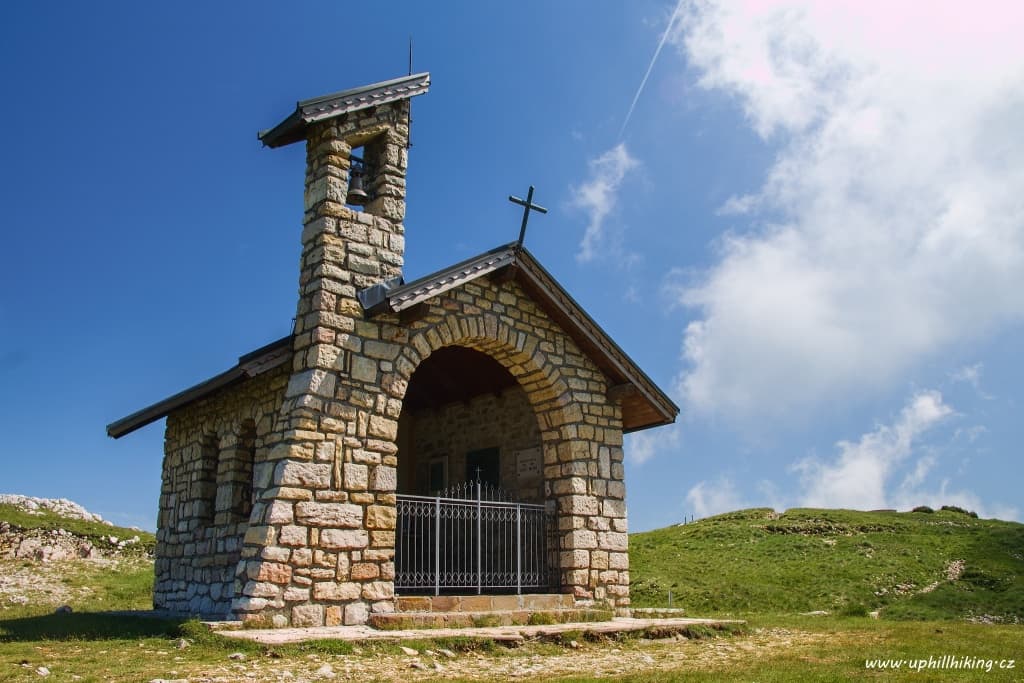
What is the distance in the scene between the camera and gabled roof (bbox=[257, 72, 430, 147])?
10.4 m

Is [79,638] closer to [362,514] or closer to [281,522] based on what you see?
[281,522]

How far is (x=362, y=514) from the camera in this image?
973cm

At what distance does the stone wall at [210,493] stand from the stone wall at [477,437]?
411 cm

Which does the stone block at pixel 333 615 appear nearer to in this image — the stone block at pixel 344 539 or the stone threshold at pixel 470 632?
the stone threshold at pixel 470 632

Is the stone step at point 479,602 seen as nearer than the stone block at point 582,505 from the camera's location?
Yes

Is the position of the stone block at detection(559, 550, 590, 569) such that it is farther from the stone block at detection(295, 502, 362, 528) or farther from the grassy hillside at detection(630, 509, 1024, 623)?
the grassy hillside at detection(630, 509, 1024, 623)

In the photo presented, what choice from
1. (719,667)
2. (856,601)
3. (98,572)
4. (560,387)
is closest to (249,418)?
(560,387)

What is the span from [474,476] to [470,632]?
5.56 metres

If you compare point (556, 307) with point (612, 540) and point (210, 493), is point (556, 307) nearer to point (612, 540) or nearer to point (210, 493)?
point (612, 540)

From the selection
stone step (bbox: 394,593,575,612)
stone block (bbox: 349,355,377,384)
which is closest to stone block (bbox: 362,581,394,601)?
stone step (bbox: 394,593,575,612)

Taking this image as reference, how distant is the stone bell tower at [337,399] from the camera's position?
913 centimetres

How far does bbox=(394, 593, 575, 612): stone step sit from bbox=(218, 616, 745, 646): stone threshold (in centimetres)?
66

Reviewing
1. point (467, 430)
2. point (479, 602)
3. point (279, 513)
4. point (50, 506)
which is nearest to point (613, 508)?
point (479, 602)

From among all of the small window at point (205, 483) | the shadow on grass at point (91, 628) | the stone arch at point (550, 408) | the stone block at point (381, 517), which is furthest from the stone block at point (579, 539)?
the shadow on grass at point (91, 628)
